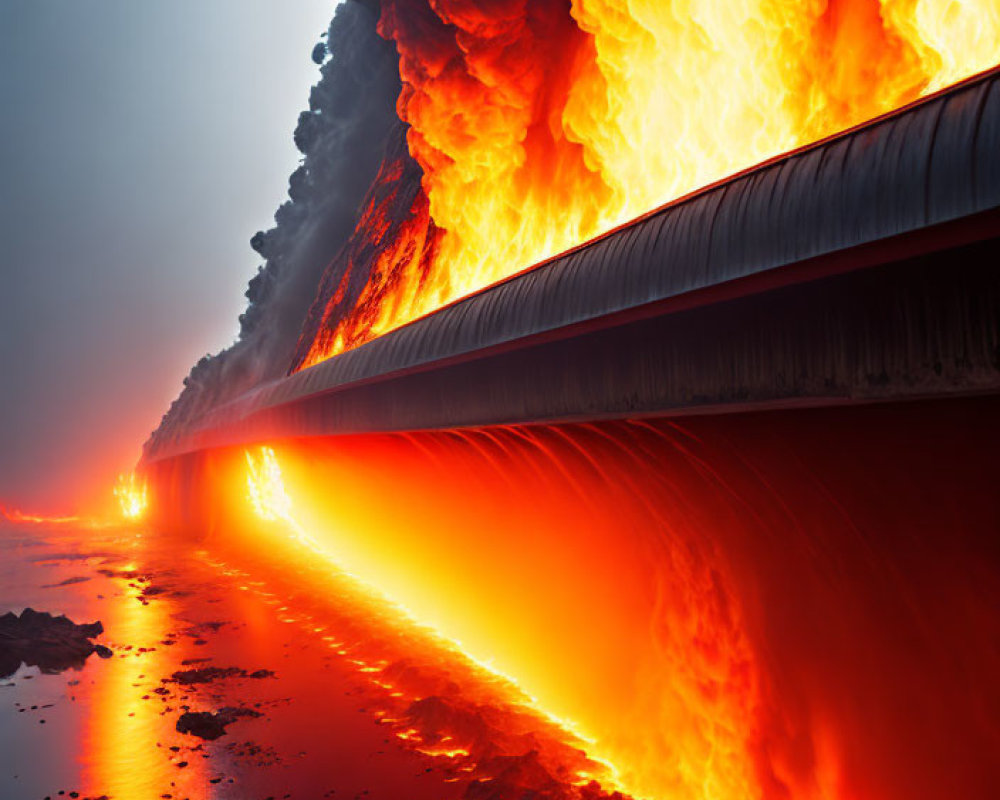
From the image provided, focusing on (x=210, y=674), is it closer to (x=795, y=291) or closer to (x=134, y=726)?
(x=134, y=726)

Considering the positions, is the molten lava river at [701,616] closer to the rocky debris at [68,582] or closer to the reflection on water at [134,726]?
the reflection on water at [134,726]

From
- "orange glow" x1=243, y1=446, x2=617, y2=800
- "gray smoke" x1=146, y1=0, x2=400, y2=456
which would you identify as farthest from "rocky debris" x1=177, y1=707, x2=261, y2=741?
"gray smoke" x1=146, y1=0, x2=400, y2=456

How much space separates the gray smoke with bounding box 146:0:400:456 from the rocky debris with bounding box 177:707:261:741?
17600mm

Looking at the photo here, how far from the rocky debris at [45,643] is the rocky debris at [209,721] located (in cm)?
305

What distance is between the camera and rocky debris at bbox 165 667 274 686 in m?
8.97

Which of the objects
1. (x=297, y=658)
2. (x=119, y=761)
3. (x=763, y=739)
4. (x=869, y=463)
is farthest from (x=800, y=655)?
(x=297, y=658)

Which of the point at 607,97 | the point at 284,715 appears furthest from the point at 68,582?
the point at 607,97

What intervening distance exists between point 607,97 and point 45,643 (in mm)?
8836

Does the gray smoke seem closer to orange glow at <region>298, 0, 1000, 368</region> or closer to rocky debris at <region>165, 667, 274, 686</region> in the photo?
orange glow at <region>298, 0, 1000, 368</region>

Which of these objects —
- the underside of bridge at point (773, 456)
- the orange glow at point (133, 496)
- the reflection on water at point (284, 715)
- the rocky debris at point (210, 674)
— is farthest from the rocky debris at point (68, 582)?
the orange glow at point (133, 496)

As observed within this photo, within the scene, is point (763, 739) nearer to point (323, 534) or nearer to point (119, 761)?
point (119, 761)

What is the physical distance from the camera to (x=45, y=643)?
404 inches

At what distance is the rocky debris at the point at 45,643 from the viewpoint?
9.73 meters

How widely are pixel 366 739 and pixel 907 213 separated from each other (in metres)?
5.78
